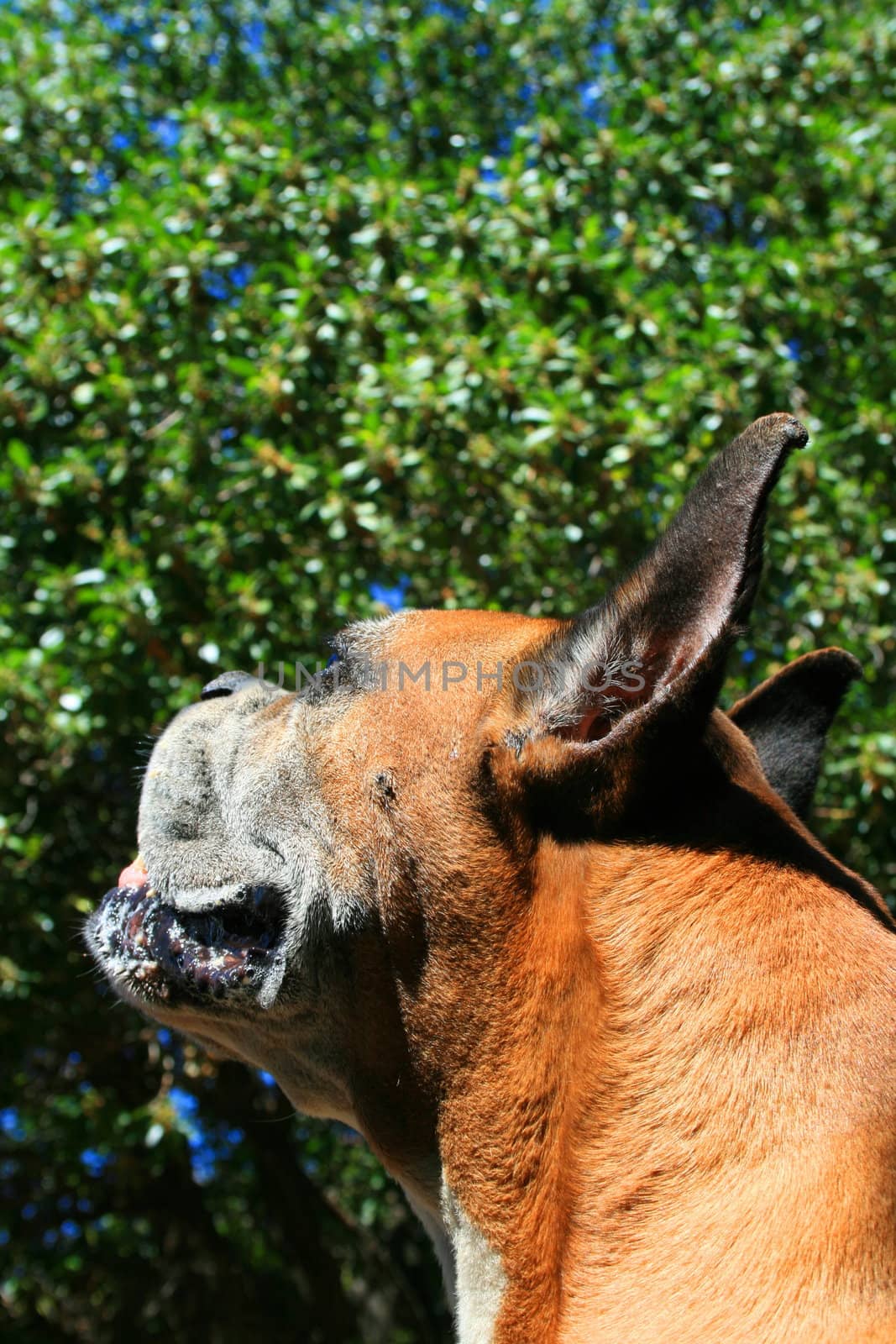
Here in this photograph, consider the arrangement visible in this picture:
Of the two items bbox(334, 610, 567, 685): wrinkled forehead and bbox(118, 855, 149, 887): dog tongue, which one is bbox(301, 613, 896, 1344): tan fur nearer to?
bbox(334, 610, 567, 685): wrinkled forehead

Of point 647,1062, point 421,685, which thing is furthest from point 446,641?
point 647,1062

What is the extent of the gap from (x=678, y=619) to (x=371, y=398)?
326cm

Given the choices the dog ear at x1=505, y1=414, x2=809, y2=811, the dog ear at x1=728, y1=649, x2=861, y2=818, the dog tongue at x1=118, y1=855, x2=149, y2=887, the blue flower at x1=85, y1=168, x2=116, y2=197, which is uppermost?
the dog ear at x1=505, y1=414, x2=809, y2=811

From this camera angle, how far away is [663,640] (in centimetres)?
213

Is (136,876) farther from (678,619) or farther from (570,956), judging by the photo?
(678,619)

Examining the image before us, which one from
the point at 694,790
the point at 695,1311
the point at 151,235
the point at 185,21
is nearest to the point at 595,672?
the point at 694,790

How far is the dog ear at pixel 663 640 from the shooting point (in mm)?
1921

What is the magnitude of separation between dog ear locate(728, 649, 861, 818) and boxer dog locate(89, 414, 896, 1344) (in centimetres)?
55

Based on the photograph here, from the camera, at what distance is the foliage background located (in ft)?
16.6

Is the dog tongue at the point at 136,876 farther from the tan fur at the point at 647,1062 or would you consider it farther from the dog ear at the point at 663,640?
the dog ear at the point at 663,640

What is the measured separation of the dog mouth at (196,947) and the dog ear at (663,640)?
748mm

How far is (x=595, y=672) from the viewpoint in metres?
2.25

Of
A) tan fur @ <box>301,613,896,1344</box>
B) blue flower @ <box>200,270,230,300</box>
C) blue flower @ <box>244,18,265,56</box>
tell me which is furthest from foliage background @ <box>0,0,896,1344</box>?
tan fur @ <box>301,613,896,1344</box>

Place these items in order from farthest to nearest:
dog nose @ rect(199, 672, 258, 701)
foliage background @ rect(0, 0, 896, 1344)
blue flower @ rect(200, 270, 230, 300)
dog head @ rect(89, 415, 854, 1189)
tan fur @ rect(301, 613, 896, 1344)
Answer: blue flower @ rect(200, 270, 230, 300)
foliage background @ rect(0, 0, 896, 1344)
dog nose @ rect(199, 672, 258, 701)
dog head @ rect(89, 415, 854, 1189)
tan fur @ rect(301, 613, 896, 1344)
